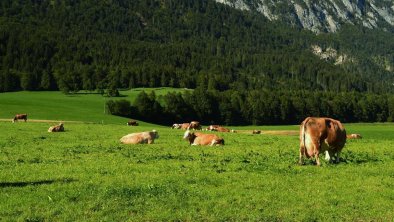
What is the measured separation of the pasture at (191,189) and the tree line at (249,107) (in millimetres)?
108085

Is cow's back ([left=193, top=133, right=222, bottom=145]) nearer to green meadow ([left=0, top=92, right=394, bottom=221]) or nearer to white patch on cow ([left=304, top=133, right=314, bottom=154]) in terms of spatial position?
green meadow ([left=0, top=92, right=394, bottom=221])

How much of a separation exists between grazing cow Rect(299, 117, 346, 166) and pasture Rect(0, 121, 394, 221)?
79cm

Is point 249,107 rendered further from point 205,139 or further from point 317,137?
point 317,137

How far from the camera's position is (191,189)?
48.9 ft

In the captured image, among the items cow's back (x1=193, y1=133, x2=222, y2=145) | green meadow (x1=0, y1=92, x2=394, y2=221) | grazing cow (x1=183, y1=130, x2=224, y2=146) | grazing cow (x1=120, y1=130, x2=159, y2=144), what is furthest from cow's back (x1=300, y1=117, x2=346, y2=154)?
grazing cow (x1=120, y1=130, x2=159, y2=144)

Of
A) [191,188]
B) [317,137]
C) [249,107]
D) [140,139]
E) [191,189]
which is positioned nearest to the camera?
[191,189]

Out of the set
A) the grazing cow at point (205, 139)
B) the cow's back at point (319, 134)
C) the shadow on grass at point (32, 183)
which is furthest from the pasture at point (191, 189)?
the grazing cow at point (205, 139)

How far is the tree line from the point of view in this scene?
455 ft

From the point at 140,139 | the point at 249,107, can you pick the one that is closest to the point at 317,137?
the point at 140,139

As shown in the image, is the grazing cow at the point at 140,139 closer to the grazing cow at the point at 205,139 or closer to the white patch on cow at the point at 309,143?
the grazing cow at the point at 205,139

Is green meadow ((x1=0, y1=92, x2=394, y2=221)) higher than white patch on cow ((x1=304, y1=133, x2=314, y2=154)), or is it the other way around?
white patch on cow ((x1=304, y1=133, x2=314, y2=154))

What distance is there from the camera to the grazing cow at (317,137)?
20.8 meters

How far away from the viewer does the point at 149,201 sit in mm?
13273

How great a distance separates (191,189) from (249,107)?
15018 cm
